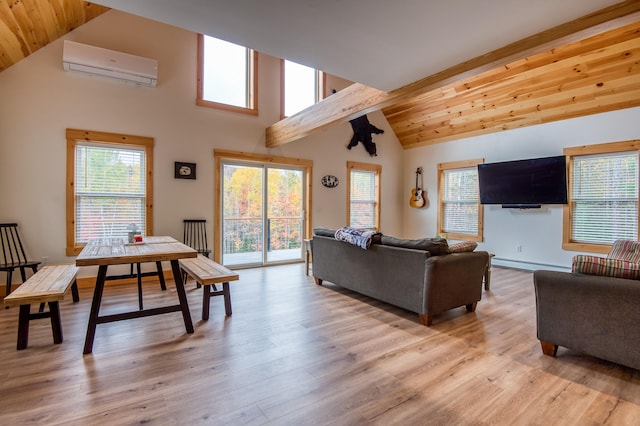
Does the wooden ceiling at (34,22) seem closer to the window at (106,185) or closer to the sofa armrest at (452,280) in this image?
the window at (106,185)

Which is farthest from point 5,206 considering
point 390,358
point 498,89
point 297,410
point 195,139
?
point 498,89

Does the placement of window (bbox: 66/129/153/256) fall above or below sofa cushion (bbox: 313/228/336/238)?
above

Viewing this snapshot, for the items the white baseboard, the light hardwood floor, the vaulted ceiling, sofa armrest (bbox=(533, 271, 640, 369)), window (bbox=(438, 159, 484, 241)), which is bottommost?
the light hardwood floor

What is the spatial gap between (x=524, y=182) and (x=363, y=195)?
3053 millimetres

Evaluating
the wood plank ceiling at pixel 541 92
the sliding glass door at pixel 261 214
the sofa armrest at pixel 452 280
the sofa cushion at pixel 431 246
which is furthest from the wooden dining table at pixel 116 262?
the wood plank ceiling at pixel 541 92

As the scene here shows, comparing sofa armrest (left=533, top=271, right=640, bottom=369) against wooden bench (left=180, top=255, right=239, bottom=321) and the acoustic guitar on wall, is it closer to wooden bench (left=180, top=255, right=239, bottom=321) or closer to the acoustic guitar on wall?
wooden bench (left=180, top=255, right=239, bottom=321)

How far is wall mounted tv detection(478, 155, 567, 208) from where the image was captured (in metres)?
4.95

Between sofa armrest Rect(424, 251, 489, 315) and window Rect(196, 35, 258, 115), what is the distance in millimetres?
4067

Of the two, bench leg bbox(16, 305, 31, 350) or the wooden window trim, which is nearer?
bench leg bbox(16, 305, 31, 350)

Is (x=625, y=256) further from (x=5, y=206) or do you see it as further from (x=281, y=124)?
(x=5, y=206)

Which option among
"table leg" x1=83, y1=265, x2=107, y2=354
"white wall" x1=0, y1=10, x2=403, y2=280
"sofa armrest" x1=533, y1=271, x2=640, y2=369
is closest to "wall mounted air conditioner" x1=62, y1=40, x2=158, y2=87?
"white wall" x1=0, y1=10, x2=403, y2=280

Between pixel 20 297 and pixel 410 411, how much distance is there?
2.73 meters

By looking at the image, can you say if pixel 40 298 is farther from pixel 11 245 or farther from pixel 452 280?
pixel 452 280

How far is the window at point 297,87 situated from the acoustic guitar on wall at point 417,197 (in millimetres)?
2918
